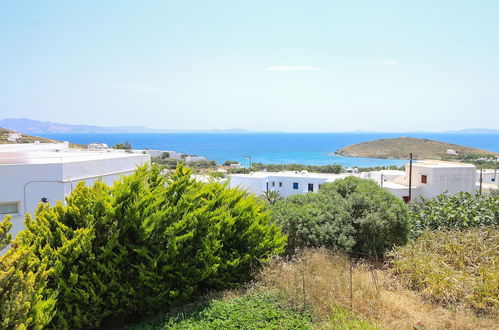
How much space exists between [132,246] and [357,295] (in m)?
3.21

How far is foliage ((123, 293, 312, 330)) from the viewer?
4.75 metres

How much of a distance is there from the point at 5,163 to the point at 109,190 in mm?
5627

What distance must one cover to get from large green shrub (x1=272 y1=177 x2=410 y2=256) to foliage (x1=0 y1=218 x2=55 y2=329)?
4.27 metres

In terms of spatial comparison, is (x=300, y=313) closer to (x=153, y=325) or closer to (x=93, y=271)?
(x=153, y=325)

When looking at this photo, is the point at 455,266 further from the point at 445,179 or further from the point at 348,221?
the point at 445,179

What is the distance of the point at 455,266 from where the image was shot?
6266mm

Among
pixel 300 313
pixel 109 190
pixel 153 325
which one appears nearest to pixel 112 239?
pixel 109 190

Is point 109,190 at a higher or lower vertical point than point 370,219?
higher

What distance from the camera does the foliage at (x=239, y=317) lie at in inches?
187

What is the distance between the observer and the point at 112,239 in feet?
16.4

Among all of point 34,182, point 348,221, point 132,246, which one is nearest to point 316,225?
point 348,221

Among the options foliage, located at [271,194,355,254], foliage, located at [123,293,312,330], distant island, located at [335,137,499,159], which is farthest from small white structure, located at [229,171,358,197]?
distant island, located at [335,137,499,159]

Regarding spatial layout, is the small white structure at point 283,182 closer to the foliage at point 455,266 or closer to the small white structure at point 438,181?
the small white structure at point 438,181

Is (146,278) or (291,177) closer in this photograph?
(146,278)
